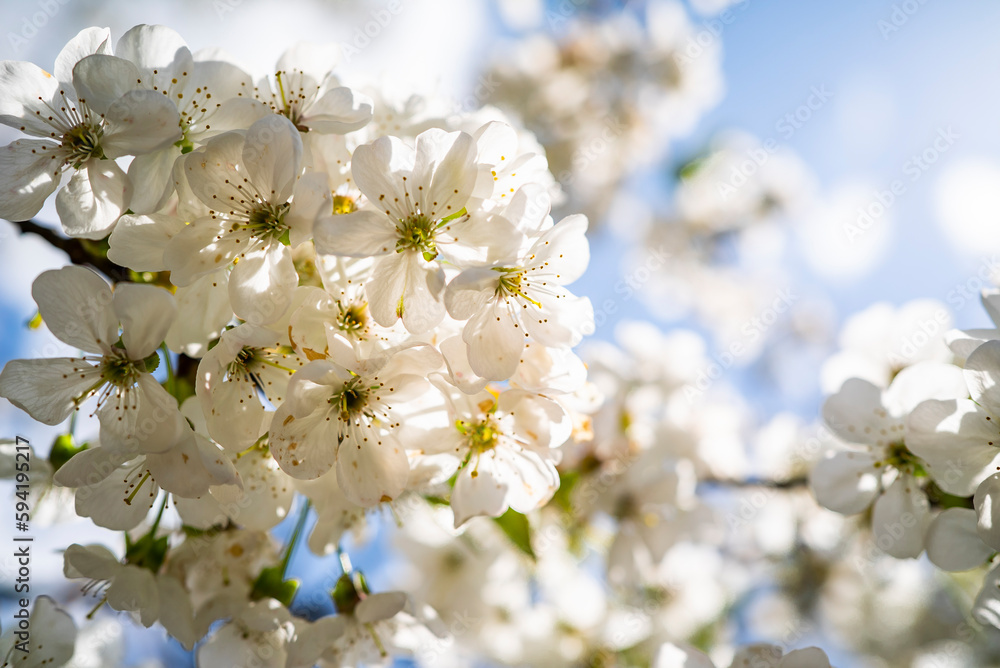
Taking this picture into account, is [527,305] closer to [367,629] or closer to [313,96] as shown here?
[313,96]

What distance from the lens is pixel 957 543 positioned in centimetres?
121

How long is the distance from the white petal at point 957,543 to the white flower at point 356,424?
41.9 inches

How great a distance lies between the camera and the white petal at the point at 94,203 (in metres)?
1.07

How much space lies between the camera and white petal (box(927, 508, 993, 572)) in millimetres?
1190

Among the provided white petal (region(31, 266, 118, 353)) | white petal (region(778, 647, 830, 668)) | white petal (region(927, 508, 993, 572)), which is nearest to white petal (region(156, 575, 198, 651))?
white petal (region(31, 266, 118, 353))

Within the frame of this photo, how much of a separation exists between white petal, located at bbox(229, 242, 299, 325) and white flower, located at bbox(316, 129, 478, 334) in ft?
0.47

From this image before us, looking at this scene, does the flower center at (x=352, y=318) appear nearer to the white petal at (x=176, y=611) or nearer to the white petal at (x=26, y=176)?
the white petal at (x=26, y=176)

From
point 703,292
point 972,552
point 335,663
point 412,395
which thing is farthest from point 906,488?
point 703,292

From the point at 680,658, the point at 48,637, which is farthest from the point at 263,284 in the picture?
the point at 680,658

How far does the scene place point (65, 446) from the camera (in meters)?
1.40

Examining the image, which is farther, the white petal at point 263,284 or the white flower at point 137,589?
the white flower at point 137,589

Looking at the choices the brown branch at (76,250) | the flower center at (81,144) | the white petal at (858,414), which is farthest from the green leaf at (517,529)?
the flower center at (81,144)

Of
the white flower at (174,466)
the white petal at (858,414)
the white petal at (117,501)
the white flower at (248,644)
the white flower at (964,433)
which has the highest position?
the white petal at (858,414)

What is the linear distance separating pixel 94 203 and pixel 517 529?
3.78ft
